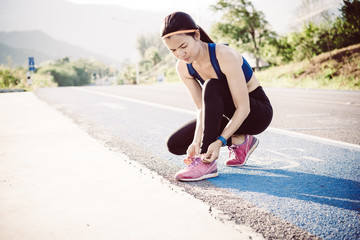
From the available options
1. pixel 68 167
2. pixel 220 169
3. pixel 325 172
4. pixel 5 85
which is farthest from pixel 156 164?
pixel 5 85

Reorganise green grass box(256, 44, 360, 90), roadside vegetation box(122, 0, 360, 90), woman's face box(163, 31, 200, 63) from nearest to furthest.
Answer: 1. woman's face box(163, 31, 200, 63)
2. green grass box(256, 44, 360, 90)
3. roadside vegetation box(122, 0, 360, 90)

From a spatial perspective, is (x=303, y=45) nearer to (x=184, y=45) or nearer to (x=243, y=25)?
(x=243, y=25)

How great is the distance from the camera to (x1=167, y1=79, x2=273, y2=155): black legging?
245 centimetres

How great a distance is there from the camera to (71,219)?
181 cm

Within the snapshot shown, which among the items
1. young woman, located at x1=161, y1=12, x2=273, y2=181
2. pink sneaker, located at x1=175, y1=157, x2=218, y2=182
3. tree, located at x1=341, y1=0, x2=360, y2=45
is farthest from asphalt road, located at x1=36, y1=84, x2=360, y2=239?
tree, located at x1=341, y1=0, x2=360, y2=45

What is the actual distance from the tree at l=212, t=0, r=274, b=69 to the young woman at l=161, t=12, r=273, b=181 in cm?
2692

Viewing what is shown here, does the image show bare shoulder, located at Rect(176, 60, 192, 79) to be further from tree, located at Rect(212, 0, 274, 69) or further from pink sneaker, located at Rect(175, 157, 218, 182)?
tree, located at Rect(212, 0, 274, 69)

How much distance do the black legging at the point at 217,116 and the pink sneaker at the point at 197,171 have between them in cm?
13

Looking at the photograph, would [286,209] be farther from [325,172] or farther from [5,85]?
[5,85]

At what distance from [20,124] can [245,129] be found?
179 inches

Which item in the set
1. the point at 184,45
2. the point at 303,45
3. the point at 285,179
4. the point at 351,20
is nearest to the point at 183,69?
the point at 184,45

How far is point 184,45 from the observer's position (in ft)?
7.66

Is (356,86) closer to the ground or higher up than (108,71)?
closer to the ground

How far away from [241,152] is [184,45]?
1197 mm
